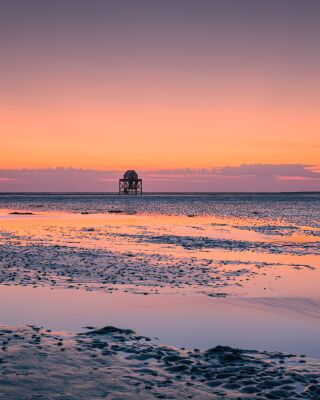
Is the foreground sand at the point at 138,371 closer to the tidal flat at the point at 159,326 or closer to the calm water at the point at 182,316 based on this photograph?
the tidal flat at the point at 159,326

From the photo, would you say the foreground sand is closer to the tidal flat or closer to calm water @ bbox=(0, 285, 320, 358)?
the tidal flat

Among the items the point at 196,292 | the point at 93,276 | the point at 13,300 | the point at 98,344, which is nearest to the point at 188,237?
the point at 93,276

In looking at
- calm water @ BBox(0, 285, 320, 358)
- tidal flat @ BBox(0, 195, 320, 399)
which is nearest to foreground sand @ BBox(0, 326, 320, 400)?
tidal flat @ BBox(0, 195, 320, 399)

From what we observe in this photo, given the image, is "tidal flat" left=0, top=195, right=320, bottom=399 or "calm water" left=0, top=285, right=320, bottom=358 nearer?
"tidal flat" left=0, top=195, right=320, bottom=399

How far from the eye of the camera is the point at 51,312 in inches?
576

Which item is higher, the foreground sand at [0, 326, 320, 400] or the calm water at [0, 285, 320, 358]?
the foreground sand at [0, 326, 320, 400]

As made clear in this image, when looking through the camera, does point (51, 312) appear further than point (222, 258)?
No

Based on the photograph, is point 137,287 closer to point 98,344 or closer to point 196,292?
point 196,292

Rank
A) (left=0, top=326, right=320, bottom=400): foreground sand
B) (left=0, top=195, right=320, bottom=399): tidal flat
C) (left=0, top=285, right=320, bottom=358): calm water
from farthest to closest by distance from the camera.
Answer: (left=0, top=285, right=320, bottom=358): calm water → (left=0, top=195, right=320, bottom=399): tidal flat → (left=0, top=326, right=320, bottom=400): foreground sand

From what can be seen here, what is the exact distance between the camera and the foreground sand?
8.66 m

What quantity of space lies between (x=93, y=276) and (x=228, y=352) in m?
10.9

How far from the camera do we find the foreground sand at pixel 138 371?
866 centimetres

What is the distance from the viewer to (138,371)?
9758 millimetres

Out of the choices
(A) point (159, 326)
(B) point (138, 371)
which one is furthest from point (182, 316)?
(B) point (138, 371)
